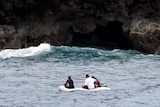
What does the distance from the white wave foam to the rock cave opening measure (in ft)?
17.7

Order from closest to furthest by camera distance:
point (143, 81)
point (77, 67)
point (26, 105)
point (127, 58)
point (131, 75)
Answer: point (26, 105) < point (143, 81) < point (131, 75) < point (77, 67) < point (127, 58)

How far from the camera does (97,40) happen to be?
183ft

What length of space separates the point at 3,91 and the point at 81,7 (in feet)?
74.2

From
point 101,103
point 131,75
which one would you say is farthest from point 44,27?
point 101,103

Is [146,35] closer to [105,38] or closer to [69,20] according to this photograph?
[69,20]

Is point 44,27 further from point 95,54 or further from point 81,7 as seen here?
point 95,54

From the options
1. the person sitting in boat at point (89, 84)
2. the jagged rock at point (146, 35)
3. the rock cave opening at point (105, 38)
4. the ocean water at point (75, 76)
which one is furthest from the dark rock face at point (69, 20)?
the person sitting in boat at point (89, 84)

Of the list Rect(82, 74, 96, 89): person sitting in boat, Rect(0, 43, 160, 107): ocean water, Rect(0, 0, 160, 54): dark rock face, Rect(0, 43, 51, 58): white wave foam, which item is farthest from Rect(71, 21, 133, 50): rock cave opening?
Rect(82, 74, 96, 89): person sitting in boat

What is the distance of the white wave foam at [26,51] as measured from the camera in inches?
1783

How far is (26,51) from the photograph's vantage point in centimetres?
4719

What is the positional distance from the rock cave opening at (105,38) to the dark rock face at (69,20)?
239 mm

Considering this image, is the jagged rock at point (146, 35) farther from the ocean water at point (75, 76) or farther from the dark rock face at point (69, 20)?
the ocean water at point (75, 76)

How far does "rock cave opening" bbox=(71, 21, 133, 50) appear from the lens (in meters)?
52.9

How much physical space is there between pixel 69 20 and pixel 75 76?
58.0 ft
